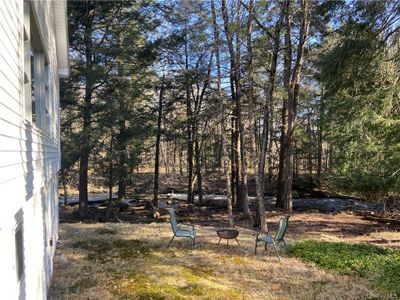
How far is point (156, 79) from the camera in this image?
18031 mm

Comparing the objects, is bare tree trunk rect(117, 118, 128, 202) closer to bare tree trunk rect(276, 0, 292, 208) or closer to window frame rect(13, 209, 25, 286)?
bare tree trunk rect(276, 0, 292, 208)

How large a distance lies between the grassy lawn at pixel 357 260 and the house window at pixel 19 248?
530 centimetres

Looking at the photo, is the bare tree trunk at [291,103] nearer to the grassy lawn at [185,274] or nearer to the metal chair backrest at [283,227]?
the grassy lawn at [185,274]

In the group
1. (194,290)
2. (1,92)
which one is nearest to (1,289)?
(1,92)

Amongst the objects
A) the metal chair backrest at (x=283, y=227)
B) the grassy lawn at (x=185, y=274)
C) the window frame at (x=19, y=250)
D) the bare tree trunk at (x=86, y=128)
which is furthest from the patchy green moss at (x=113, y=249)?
the bare tree trunk at (x=86, y=128)

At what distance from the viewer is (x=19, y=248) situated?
10.9 feet

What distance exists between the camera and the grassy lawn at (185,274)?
18.0 feet

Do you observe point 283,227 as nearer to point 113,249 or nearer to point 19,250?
point 113,249

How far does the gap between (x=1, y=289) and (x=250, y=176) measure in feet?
87.3

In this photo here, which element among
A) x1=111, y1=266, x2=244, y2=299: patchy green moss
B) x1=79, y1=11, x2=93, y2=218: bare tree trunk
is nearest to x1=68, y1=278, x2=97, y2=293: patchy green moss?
x1=111, y1=266, x2=244, y2=299: patchy green moss

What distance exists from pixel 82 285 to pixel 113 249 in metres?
2.34

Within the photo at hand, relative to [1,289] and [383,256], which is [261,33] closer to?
[383,256]

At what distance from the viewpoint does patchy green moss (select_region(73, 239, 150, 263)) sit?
7.48 metres

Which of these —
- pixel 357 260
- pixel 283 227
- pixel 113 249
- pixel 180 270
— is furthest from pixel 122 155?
pixel 357 260
